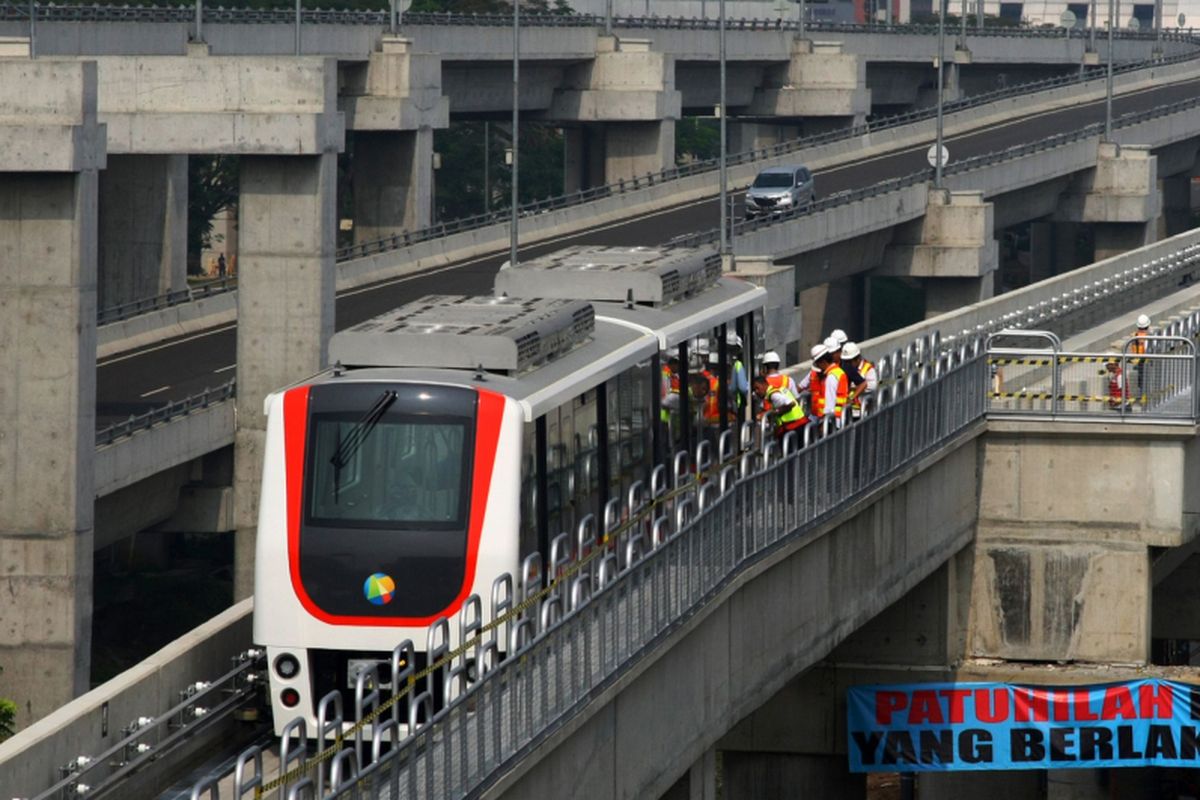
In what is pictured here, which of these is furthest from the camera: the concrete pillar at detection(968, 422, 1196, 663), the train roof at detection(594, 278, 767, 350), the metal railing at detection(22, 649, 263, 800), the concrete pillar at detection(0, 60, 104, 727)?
the concrete pillar at detection(968, 422, 1196, 663)

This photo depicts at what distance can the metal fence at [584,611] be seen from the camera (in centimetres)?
1412

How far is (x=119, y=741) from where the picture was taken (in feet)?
53.8

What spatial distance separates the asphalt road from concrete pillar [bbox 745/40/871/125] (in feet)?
12.0

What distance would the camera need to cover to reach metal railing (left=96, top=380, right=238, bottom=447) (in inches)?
1515

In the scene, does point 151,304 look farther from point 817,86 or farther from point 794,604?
point 817,86

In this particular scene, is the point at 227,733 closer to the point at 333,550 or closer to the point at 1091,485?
the point at 333,550

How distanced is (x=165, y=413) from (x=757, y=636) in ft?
64.9

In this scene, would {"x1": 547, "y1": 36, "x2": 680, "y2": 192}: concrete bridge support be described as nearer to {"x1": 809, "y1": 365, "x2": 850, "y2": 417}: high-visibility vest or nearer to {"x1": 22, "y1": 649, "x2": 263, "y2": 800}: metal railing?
{"x1": 809, "y1": 365, "x2": 850, "y2": 417}: high-visibility vest

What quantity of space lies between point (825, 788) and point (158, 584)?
2089cm

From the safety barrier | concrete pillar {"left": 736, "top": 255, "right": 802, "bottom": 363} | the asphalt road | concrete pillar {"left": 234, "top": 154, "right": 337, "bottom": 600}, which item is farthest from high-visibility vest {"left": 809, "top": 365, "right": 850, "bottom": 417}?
concrete pillar {"left": 736, "top": 255, "right": 802, "bottom": 363}

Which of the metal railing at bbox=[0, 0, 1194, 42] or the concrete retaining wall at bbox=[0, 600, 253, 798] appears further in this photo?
the metal railing at bbox=[0, 0, 1194, 42]

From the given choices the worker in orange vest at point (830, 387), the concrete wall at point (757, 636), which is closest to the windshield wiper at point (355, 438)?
the concrete wall at point (757, 636)

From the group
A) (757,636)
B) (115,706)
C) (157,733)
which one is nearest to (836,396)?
(757,636)

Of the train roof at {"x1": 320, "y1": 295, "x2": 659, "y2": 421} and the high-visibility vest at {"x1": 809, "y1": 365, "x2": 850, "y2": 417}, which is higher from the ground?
the train roof at {"x1": 320, "y1": 295, "x2": 659, "y2": 421}
